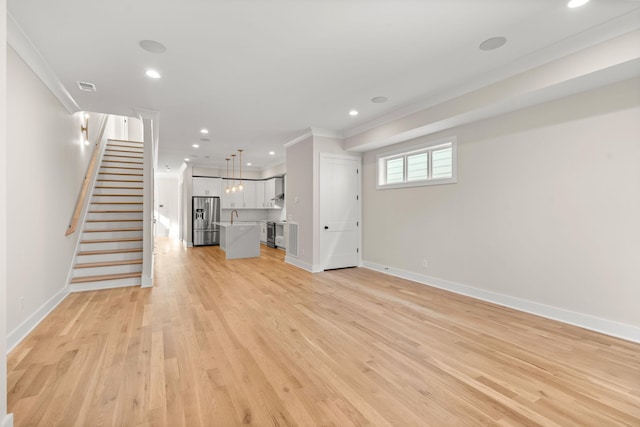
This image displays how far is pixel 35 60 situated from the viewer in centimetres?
301

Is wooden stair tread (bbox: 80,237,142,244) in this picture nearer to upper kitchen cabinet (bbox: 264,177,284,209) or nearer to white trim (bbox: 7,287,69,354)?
white trim (bbox: 7,287,69,354)

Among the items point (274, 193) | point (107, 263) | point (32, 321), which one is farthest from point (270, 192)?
point (32, 321)

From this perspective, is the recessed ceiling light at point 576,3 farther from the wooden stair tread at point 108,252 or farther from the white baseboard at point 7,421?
the wooden stair tread at point 108,252

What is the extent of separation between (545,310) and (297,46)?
155 inches

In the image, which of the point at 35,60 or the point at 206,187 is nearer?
the point at 35,60

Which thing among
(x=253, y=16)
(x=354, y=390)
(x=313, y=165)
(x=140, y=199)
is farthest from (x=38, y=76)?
(x=354, y=390)

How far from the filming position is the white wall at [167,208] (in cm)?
1305

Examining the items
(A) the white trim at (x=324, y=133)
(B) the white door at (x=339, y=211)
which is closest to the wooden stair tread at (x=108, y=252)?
(B) the white door at (x=339, y=211)

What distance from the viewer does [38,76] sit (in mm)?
3178

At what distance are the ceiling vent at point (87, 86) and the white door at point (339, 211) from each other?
143 inches

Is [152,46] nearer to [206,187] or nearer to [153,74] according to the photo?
[153,74]

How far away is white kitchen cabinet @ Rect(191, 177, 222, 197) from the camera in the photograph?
9939mm

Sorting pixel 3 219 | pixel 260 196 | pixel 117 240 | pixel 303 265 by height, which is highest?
pixel 260 196

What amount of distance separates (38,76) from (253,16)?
8.37 feet
